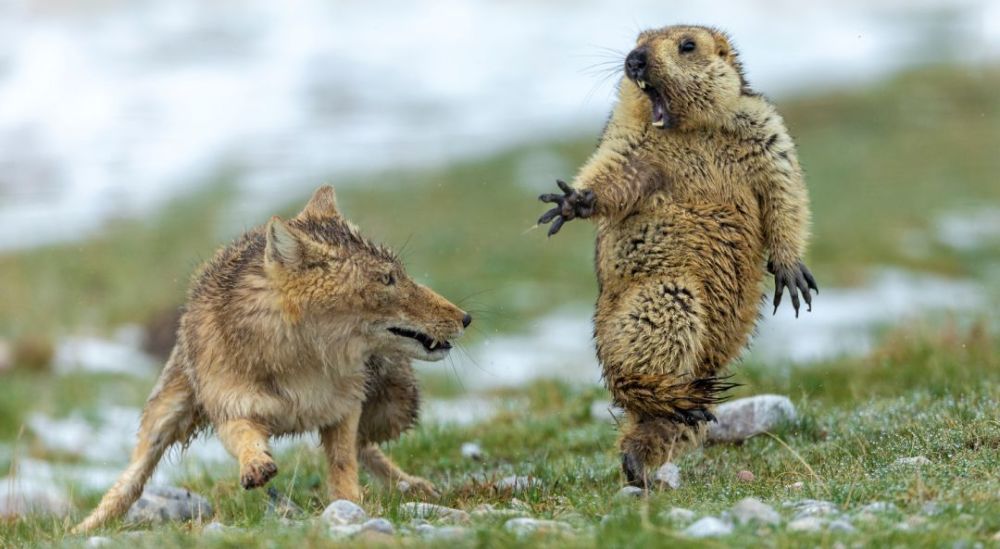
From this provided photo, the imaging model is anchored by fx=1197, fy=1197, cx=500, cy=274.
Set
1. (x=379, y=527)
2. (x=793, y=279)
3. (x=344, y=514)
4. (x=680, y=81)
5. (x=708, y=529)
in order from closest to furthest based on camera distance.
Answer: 1. (x=708, y=529)
2. (x=379, y=527)
3. (x=344, y=514)
4. (x=793, y=279)
5. (x=680, y=81)

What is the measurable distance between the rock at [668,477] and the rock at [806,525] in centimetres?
173

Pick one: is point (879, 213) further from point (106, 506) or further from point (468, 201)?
point (106, 506)

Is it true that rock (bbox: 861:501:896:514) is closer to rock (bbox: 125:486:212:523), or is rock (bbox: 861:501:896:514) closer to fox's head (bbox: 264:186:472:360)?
fox's head (bbox: 264:186:472:360)

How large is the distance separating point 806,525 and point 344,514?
7.44ft

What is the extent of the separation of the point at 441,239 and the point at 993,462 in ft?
70.4

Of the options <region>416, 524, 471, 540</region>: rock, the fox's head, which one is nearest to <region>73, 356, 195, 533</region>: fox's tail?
the fox's head

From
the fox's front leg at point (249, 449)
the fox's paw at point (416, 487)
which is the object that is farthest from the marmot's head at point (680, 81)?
the fox's front leg at point (249, 449)

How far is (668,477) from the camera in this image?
22.6 ft

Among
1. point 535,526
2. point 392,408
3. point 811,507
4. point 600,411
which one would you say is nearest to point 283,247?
point 392,408

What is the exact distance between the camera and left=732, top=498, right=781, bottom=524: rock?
5.08 metres

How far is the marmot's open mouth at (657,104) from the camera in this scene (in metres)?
7.53

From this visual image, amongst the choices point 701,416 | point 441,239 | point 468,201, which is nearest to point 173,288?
point 441,239

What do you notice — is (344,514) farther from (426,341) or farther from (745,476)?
(745,476)

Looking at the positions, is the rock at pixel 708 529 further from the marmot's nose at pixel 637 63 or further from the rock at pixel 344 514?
the marmot's nose at pixel 637 63
